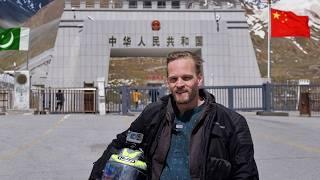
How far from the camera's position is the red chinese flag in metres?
35.3

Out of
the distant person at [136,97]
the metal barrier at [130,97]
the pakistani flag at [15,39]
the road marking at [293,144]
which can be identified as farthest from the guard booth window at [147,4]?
the road marking at [293,144]

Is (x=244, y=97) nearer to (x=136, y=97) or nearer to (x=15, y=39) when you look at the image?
(x=136, y=97)

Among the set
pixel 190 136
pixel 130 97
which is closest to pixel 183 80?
pixel 190 136

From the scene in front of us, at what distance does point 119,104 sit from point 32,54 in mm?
125006

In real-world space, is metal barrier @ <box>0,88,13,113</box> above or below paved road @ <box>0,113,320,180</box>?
above

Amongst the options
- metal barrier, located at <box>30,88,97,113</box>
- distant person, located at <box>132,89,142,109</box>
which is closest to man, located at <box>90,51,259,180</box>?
distant person, located at <box>132,89,142,109</box>

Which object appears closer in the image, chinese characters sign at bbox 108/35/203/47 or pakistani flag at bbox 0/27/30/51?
pakistani flag at bbox 0/27/30/51

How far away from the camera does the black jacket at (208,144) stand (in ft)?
10.1

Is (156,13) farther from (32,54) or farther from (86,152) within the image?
(32,54)

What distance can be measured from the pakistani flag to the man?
31.9 meters

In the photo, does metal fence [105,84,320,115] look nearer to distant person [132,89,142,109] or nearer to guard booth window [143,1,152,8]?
distant person [132,89,142,109]

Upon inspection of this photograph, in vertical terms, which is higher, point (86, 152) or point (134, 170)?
point (134, 170)

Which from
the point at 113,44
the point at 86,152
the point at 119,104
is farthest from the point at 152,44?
the point at 86,152

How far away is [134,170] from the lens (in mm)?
3070
